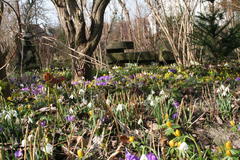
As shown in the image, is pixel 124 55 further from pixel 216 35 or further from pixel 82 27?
pixel 216 35

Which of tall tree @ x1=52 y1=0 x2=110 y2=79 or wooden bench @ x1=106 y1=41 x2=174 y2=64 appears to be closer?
tall tree @ x1=52 y1=0 x2=110 y2=79

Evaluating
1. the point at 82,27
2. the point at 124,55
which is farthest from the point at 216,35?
the point at 124,55

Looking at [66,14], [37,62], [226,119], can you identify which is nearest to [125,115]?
[226,119]

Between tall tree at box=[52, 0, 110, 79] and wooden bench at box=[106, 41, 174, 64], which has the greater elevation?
tall tree at box=[52, 0, 110, 79]

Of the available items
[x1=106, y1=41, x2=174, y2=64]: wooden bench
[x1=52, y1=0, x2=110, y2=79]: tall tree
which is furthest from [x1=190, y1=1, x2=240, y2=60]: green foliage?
[x1=106, y1=41, x2=174, y2=64]: wooden bench

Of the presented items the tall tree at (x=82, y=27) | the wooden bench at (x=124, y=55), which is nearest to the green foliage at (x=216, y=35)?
the tall tree at (x=82, y=27)

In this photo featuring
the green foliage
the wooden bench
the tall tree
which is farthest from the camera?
the wooden bench

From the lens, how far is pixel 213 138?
6.01 ft

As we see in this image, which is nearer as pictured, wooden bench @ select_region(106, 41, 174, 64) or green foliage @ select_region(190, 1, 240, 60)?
green foliage @ select_region(190, 1, 240, 60)

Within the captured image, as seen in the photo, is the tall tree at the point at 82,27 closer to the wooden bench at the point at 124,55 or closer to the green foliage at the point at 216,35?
the green foliage at the point at 216,35

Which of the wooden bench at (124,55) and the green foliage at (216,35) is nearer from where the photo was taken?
the green foliage at (216,35)

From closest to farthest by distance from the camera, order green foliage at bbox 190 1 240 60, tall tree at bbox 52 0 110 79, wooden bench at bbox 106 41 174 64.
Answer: green foliage at bbox 190 1 240 60 → tall tree at bbox 52 0 110 79 → wooden bench at bbox 106 41 174 64

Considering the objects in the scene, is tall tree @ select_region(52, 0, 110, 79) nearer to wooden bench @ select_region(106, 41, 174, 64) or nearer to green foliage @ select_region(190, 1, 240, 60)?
green foliage @ select_region(190, 1, 240, 60)

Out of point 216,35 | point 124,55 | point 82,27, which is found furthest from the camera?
point 124,55
